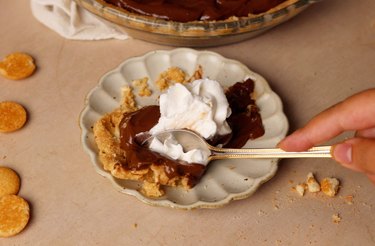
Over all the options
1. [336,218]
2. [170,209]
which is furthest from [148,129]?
[336,218]

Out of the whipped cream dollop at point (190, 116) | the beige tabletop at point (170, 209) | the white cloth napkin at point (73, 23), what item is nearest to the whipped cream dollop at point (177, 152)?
the whipped cream dollop at point (190, 116)

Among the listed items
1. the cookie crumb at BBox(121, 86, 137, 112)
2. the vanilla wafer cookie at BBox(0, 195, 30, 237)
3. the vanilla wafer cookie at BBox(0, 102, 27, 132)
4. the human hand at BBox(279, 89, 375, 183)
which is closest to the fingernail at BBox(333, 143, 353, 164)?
the human hand at BBox(279, 89, 375, 183)

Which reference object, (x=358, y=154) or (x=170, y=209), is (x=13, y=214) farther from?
(x=358, y=154)

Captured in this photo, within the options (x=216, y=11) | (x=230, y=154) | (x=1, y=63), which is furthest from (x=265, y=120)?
(x=1, y=63)

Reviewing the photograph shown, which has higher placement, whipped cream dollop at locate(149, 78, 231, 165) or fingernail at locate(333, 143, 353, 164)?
fingernail at locate(333, 143, 353, 164)

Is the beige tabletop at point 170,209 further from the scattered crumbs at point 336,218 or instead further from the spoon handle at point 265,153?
the spoon handle at point 265,153

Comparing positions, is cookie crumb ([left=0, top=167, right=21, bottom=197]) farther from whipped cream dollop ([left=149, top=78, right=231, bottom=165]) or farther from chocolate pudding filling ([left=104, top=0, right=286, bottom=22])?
chocolate pudding filling ([left=104, top=0, right=286, bottom=22])

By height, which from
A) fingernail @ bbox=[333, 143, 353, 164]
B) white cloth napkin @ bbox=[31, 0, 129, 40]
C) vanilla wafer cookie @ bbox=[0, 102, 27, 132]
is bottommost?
vanilla wafer cookie @ bbox=[0, 102, 27, 132]
